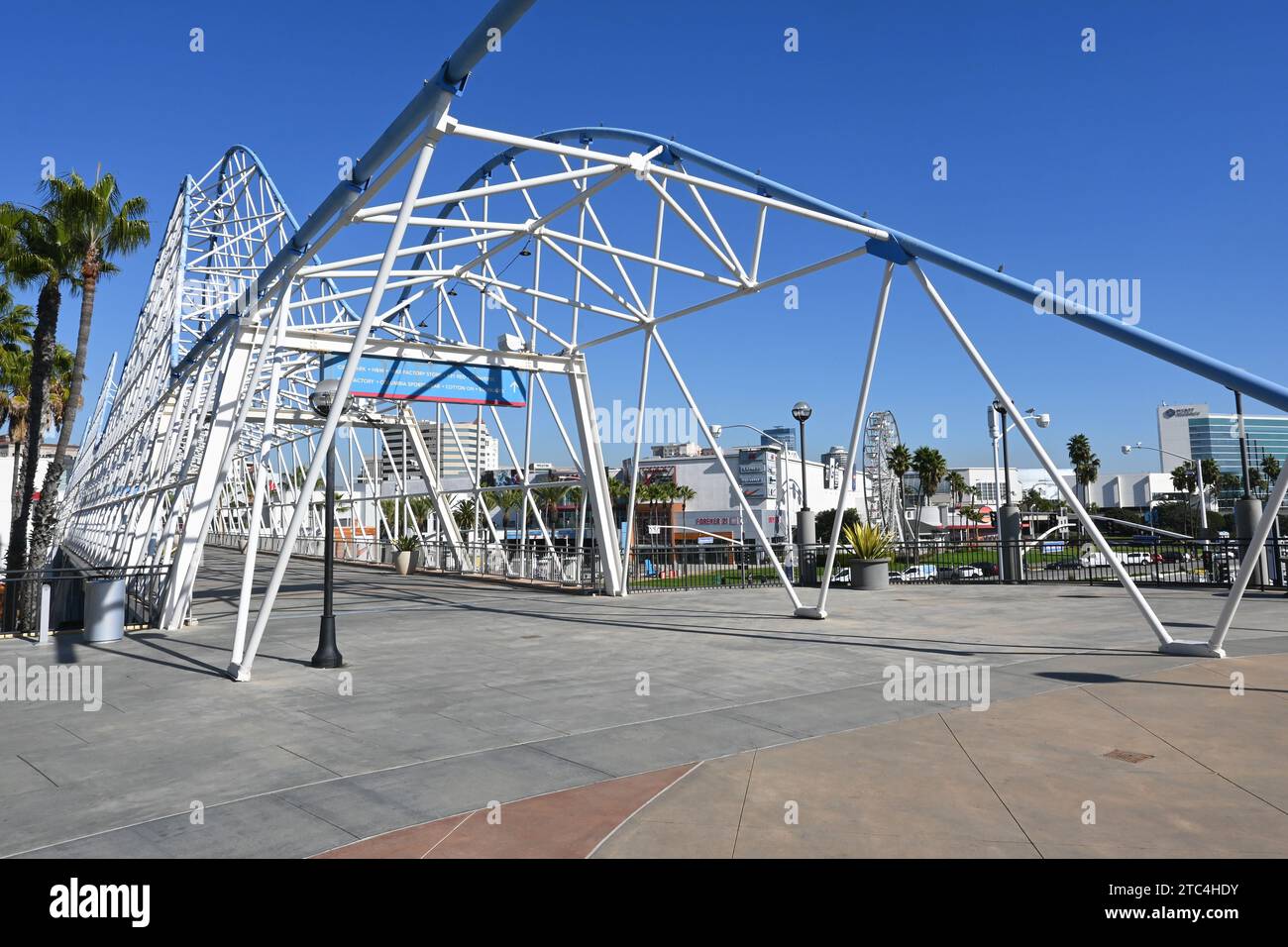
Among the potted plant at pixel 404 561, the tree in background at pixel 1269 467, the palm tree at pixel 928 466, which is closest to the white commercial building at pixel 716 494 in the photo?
the palm tree at pixel 928 466

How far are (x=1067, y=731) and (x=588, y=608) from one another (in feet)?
41.5

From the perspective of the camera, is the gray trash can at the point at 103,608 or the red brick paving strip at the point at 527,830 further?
the gray trash can at the point at 103,608

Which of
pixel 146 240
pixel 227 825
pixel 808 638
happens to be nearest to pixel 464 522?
pixel 146 240

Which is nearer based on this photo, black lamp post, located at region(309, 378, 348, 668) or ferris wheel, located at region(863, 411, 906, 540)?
black lamp post, located at region(309, 378, 348, 668)

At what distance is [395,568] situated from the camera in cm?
3525


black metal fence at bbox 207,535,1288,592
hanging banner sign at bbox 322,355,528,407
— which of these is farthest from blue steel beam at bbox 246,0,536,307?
black metal fence at bbox 207,535,1288,592

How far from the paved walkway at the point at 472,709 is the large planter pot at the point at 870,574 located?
4424 mm

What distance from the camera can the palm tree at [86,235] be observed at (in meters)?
23.3

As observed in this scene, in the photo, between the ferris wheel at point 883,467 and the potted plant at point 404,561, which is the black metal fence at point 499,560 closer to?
the potted plant at point 404,561

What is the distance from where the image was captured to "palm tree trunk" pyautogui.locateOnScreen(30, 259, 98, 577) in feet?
69.4

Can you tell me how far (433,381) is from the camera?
19.9 metres

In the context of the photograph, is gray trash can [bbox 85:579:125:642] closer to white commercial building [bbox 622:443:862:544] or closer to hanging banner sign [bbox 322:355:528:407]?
hanging banner sign [bbox 322:355:528:407]

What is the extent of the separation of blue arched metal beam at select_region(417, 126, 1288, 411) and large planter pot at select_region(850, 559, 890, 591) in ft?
34.9
